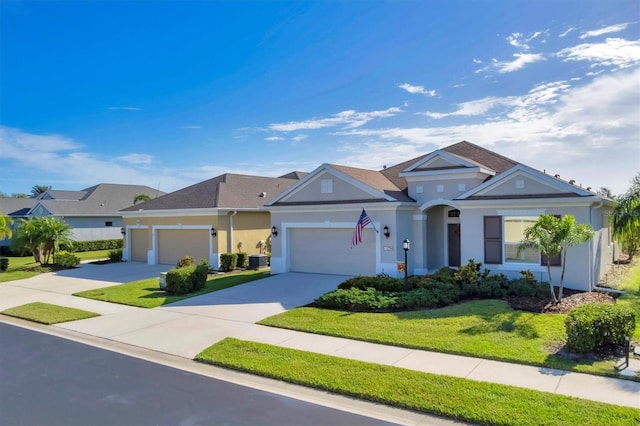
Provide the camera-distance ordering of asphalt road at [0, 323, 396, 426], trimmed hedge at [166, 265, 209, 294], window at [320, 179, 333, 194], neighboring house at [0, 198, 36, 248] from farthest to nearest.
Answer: neighboring house at [0, 198, 36, 248], window at [320, 179, 333, 194], trimmed hedge at [166, 265, 209, 294], asphalt road at [0, 323, 396, 426]

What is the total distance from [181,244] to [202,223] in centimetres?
221

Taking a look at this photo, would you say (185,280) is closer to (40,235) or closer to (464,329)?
(464,329)

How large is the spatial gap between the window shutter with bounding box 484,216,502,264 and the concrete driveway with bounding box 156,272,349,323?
226 inches

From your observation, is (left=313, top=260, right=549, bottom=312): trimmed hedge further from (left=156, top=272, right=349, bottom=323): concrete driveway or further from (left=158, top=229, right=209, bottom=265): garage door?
(left=158, top=229, right=209, bottom=265): garage door

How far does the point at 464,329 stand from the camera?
989 cm

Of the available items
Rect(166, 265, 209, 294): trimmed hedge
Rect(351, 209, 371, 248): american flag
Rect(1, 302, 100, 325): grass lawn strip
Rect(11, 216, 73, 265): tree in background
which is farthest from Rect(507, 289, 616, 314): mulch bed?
Rect(11, 216, 73, 265): tree in background

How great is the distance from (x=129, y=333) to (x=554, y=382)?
942 centimetres

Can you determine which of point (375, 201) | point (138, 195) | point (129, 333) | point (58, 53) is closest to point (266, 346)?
point (129, 333)

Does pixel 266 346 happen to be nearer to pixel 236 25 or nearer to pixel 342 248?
pixel 342 248

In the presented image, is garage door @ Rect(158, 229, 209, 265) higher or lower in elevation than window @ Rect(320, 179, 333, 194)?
lower

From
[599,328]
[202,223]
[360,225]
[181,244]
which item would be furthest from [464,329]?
[181,244]

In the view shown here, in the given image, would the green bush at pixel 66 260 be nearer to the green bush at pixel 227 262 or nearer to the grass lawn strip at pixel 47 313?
the green bush at pixel 227 262

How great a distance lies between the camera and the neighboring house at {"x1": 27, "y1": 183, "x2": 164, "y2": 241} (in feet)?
116

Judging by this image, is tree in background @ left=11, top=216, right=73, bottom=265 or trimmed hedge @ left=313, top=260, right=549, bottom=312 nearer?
trimmed hedge @ left=313, top=260, right=549, bottom=312
